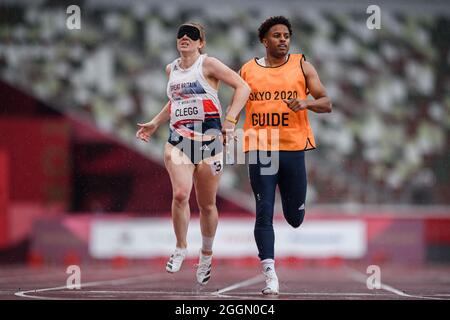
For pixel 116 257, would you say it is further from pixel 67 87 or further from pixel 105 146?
pixel 67 87

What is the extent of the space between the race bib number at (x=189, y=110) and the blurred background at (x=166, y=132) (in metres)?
8.42

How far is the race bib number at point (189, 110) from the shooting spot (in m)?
7.72

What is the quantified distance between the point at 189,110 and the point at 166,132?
11617 mm

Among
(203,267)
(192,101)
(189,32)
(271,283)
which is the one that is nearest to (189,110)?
(192,101)

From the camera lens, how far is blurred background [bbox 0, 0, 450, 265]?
53.4 feet

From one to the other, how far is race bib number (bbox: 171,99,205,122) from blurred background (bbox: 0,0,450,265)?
8.42 meters

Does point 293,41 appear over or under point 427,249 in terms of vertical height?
over

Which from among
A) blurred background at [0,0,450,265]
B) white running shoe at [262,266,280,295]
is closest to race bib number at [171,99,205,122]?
white running shoe at [262,266,280,295]

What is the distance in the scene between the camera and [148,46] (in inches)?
782

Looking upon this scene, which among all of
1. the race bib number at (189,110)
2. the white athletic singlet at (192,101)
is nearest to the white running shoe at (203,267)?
the white athletic singlet at (192,101)

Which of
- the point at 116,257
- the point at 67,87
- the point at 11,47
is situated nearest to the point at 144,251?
the point at 116,257

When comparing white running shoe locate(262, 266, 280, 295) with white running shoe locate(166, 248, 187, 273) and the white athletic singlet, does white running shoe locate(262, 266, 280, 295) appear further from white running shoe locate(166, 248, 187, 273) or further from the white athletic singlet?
the white athletic singlet

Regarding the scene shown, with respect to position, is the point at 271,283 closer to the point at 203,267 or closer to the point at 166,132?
the point at 203,267
